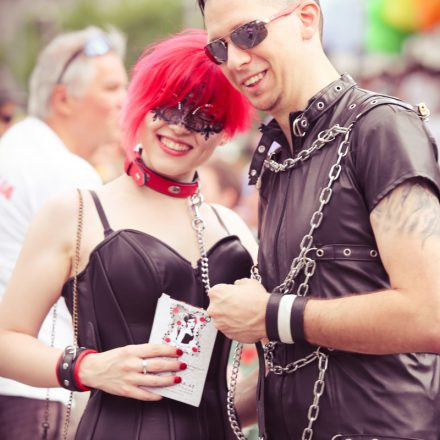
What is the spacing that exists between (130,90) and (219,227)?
1.99 feet

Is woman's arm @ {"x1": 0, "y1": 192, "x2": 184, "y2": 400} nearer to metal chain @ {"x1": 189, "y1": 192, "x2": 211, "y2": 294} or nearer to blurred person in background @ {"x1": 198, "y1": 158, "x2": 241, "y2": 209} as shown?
metal chain @ {"x1": 189, "y1": 192, "x2": 211, "y2": 294}

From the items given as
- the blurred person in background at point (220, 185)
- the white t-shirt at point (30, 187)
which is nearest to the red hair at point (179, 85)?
the white t-shirt at point (30, 187)

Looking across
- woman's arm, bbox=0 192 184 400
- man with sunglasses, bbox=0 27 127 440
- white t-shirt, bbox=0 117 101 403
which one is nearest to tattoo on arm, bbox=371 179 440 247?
woman's arm, bbox=0 192 184 400

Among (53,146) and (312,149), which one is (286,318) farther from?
(53,146)

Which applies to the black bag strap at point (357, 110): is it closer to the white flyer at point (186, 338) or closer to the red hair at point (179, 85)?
the white flyer at point (186, 338)

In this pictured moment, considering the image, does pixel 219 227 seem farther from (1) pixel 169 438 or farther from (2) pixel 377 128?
(2) pixel 377 128

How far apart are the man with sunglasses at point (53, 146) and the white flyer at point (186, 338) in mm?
495

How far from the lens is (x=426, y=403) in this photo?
2.35 meters

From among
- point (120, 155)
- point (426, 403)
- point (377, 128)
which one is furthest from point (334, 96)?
point (120, 155)

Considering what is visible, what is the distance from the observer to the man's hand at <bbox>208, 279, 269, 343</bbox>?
243 centimetres

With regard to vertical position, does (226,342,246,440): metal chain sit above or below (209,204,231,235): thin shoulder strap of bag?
below

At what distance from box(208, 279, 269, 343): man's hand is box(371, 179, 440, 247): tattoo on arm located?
0.40 meters

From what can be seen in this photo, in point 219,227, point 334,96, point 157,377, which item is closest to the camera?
point 334,96

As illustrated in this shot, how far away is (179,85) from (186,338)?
89cm
